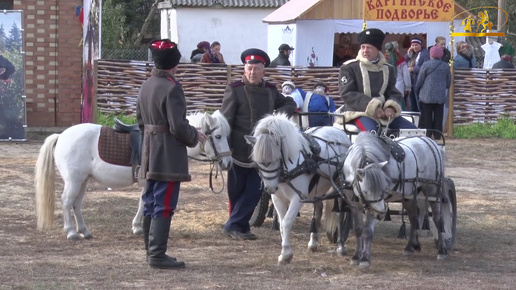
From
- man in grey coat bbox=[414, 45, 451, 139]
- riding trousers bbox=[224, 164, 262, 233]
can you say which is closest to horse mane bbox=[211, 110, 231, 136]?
riding trousers bbox=[224, 164, 262, 233]

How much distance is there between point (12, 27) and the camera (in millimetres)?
17500

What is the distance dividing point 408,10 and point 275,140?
44.6 ft

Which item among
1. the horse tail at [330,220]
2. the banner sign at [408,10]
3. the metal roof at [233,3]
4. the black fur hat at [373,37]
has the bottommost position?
the horse tail at [330,220]

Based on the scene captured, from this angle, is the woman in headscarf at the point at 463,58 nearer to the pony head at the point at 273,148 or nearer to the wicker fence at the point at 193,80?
the wicker fence at the point at 193,80

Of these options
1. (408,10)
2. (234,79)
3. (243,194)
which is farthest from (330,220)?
(408,10)

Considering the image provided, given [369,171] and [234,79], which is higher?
[234,79]

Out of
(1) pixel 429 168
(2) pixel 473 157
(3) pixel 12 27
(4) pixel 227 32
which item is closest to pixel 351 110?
(1) pixel 429 168

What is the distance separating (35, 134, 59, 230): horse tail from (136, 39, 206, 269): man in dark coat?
1.72 meters

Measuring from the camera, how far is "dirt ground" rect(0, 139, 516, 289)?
7691 mm

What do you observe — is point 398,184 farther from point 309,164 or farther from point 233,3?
point 233,3

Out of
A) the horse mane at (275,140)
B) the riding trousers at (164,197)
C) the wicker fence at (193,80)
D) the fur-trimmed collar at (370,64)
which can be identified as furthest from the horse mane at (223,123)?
the wicker fence at (193,80)

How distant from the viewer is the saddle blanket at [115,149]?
948 cm

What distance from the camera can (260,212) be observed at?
1045cm

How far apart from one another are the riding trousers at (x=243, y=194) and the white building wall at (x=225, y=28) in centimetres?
2624
